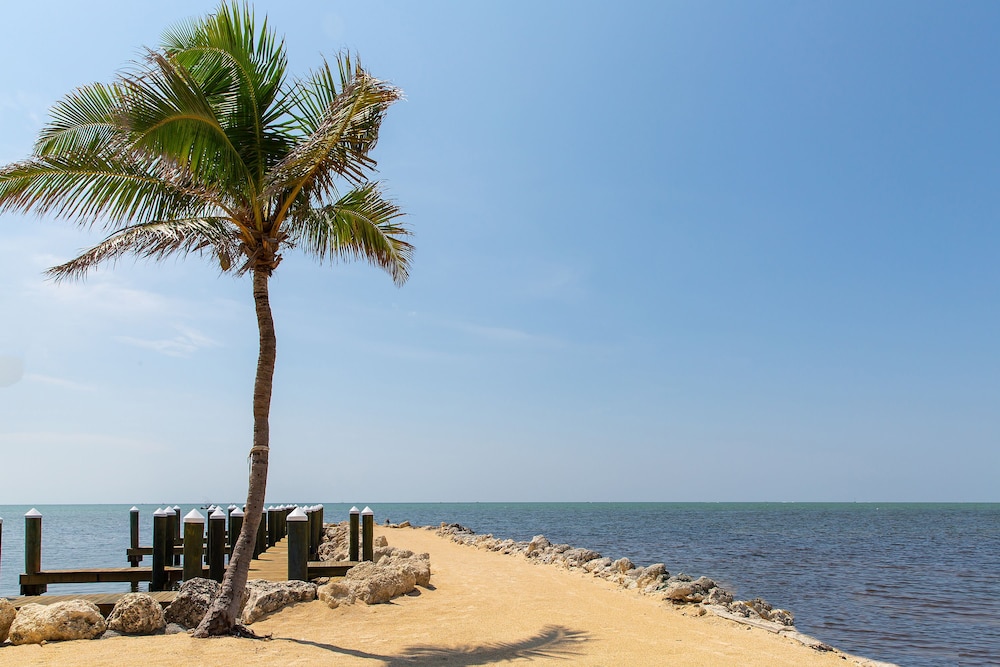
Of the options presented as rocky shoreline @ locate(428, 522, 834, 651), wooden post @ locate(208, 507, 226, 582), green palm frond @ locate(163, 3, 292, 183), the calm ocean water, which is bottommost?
the calm ocean water

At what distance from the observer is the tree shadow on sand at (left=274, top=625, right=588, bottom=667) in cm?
718

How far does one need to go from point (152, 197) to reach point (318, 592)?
5.54 metres

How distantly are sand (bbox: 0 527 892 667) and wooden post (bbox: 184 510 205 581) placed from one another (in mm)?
1988

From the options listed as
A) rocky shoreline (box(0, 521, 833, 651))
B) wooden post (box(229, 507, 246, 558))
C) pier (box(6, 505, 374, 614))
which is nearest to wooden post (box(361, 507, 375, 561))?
pier (box(6, 505, 374, 614))

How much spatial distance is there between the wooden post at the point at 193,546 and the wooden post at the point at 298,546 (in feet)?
4.04

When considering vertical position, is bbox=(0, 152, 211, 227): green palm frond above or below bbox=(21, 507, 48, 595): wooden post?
above

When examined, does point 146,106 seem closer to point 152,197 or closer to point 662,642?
point 152,197

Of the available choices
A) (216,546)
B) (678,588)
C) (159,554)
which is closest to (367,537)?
(216,546)

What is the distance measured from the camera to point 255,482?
815 cm

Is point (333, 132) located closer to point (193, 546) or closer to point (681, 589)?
point (193, 546)

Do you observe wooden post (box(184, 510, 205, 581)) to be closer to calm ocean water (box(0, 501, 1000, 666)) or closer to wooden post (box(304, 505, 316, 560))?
wooden post (box(304, 505, 316, 560))

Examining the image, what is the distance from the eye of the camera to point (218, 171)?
809 cm

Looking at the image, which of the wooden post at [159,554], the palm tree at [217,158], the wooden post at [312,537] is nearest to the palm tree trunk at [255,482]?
the palm tree at [217,158]

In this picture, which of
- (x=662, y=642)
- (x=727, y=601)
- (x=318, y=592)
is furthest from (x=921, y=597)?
(x=318, y=592)
